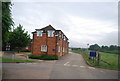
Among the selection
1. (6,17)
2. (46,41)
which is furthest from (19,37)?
(6,17)

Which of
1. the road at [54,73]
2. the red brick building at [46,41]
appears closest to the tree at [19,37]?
the red brick building at [46,41]

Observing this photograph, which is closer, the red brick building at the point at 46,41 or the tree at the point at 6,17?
the tree at the point at 6,17

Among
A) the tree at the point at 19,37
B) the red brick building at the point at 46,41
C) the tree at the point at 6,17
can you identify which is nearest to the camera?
the tree at the point at 6,17

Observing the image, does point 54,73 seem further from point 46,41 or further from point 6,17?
point 46,41

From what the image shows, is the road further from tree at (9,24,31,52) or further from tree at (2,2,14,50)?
tree at (9,24,31,52)

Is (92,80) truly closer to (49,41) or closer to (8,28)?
(8,28)

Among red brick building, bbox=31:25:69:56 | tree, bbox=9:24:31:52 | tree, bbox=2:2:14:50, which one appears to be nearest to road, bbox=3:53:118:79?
tree, bbox=2:2:14:50

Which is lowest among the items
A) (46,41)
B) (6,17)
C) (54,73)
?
(54,73)

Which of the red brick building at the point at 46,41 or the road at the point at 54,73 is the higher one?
the red brick building at the point at 46,41

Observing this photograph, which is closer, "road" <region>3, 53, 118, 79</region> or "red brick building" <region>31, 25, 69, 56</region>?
"road" <region>3, 53, 118, 79</region>

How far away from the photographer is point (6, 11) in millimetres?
9047

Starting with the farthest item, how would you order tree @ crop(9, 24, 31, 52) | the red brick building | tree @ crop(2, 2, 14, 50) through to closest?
tree @ crop(9, 24, 31, 52), the red brick building, tree @ crop(2, 2, 14, 50)

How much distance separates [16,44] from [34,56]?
13179 mm

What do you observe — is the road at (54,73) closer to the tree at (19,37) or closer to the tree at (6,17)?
the tree at (6,17)
